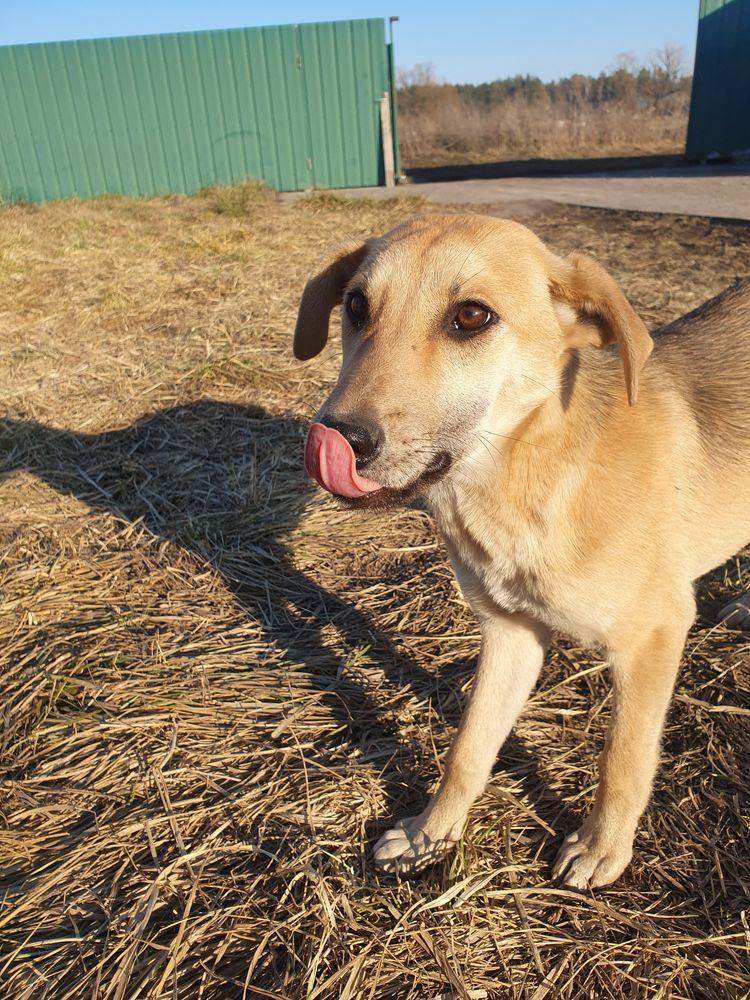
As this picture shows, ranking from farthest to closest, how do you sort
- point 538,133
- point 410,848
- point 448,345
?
point 538,133 < point 410,848 < point 448,345

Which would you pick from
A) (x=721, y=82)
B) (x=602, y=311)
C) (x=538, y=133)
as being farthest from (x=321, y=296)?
(x=538, y=133)

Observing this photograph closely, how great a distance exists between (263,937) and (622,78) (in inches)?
1505

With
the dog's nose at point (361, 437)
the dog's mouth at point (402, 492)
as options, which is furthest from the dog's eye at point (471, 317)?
the dog's nose at point (361, 437)

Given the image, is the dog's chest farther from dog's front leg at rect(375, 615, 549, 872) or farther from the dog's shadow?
the dog's shadow

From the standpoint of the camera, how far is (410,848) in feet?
7.21

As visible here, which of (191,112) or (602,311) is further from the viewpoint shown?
(191,112)

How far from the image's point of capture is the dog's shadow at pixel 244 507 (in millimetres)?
2730

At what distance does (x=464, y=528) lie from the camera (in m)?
2.22

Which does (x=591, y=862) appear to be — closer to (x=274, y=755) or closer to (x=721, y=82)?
(x=274, y=755)

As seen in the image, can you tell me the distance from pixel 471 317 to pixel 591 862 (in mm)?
1648

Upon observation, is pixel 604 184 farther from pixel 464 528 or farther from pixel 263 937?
pixel 263 937

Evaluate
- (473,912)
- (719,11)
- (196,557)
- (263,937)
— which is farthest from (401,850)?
(719,11)

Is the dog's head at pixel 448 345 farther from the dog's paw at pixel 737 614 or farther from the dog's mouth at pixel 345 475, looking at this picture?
the dog's paw at pixel 737 614

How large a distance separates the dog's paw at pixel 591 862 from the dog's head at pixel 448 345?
3.94ft
